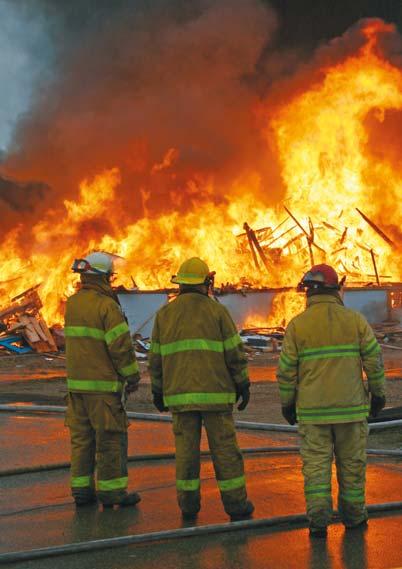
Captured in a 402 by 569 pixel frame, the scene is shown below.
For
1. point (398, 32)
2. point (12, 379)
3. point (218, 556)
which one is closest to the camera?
point (218, 556)

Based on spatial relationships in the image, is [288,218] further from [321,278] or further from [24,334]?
[321,278]

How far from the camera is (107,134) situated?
103ft

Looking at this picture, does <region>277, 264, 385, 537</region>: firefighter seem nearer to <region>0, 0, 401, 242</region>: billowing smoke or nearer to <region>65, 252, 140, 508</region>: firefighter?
<region>65, 252, 140, 508</region>: firefighter

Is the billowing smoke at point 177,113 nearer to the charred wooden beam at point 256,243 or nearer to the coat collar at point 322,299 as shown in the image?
the charred wooden beam at point 256,243

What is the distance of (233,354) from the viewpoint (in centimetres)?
530

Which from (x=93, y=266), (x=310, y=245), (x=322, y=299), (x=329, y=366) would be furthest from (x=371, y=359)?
(x=310, y=245)

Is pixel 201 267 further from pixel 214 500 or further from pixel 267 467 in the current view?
pixel 267 467

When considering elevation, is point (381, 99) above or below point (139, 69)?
below

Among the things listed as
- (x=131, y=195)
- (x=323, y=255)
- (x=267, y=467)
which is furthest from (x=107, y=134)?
(x=267, y=467)

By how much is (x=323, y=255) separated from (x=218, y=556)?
23612mm

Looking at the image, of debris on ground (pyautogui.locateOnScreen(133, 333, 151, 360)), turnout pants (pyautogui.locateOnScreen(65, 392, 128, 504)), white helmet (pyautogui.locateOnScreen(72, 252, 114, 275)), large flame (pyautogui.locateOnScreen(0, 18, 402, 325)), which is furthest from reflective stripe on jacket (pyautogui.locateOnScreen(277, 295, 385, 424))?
large flame (pyautogui.locateOnScreen(0, 18, 402, 325))

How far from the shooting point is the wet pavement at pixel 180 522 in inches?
174

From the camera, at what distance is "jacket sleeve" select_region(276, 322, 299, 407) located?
501 cm

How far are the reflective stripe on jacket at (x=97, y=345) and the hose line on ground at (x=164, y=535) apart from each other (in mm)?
1157
